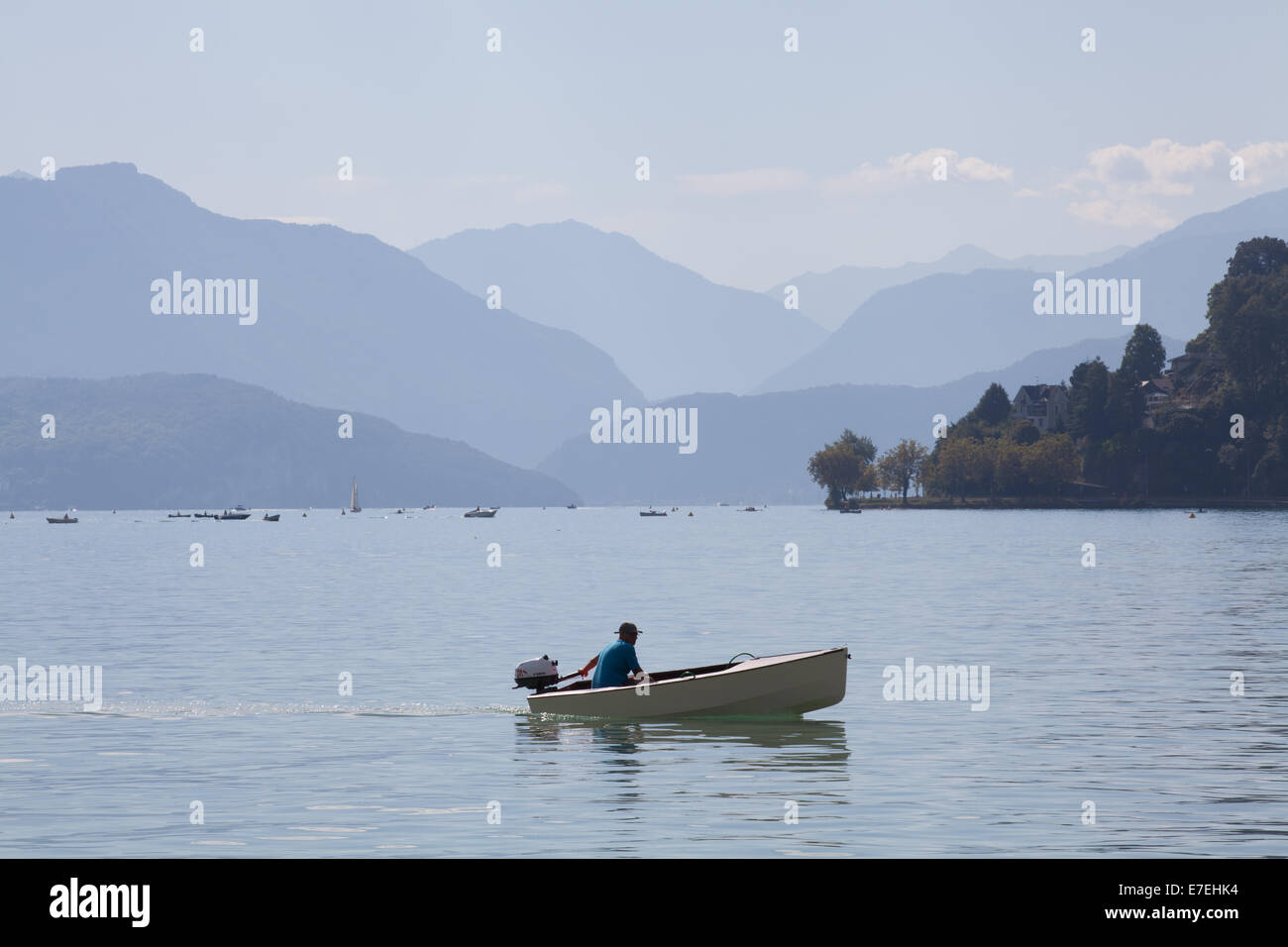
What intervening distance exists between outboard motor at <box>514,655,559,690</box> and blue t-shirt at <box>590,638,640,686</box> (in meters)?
2.41

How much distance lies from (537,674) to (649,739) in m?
4.71

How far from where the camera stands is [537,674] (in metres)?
38.8

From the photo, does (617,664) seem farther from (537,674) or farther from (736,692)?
(537,674)

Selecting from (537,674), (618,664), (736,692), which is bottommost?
(736,692)

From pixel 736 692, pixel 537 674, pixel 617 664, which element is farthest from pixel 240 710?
pixel 736 692

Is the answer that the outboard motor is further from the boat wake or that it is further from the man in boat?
the man in boat

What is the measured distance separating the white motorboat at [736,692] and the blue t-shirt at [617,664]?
0.32m

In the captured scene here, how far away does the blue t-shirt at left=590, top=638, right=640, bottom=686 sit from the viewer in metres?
36.4

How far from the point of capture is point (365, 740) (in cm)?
3481

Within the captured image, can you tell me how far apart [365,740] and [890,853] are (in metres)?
16.5

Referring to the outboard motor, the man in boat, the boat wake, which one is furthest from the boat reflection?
the boat wake

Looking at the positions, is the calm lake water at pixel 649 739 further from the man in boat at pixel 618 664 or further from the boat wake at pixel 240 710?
the man in boat at pixel 618 664
